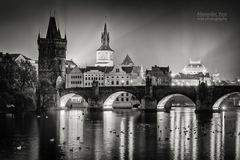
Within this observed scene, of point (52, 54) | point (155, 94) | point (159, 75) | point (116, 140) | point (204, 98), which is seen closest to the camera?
point (116, 140)

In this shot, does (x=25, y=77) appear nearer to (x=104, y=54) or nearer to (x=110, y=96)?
(x=110, y=96)

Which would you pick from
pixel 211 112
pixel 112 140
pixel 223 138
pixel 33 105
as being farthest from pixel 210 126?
pixel 33 105

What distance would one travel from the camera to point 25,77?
96.8m

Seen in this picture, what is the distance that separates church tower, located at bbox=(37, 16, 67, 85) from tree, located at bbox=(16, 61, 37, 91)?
107 ft

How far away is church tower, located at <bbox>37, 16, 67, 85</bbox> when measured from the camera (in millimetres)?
133625

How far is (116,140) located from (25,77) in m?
45.3

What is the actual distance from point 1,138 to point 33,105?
38.5 metres

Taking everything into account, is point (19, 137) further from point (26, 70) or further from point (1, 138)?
point (26, 70)

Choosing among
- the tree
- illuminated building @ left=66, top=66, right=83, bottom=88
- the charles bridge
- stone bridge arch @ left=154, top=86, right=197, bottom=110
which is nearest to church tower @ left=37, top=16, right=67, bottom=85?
the charles bridge

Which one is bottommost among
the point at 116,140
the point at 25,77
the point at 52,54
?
the point at 116,140

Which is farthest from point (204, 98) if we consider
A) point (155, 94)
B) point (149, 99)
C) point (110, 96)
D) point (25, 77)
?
point (25, 77)

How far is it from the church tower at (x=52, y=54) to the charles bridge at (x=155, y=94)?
39.5ft

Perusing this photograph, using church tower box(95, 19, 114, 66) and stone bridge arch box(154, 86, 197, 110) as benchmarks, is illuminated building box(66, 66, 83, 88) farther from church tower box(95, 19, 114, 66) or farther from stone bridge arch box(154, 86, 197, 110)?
stone bridge arch box(154, 86, 197, 110)

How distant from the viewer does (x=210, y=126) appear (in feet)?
236
